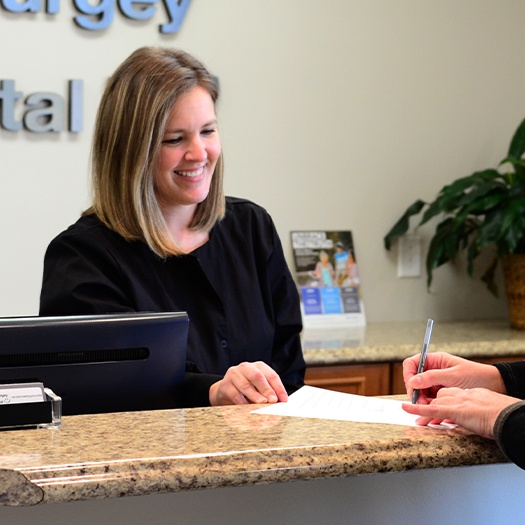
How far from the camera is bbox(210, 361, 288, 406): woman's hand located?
166 cm

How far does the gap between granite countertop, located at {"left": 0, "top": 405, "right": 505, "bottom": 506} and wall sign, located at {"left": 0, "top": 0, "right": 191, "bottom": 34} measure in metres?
2.16

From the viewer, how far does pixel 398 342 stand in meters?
3.20

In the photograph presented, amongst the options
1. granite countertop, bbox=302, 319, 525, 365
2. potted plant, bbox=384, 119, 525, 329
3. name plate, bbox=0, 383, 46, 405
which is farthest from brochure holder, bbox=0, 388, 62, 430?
potted plant, bbox=384, 119, 525, 329

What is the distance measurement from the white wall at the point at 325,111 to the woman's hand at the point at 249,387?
1.66 metres

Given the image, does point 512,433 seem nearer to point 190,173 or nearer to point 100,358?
point 100,358

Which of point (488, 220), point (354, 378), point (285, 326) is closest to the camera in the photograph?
point (285, 326)

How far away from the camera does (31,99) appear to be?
3225 mm

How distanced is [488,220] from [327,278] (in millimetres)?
607

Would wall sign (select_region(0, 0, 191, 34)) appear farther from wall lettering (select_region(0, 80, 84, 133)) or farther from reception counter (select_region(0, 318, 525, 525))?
reception counter (select_region(0, 318, 525, 525))

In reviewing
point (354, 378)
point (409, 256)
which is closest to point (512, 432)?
point (354, 378)

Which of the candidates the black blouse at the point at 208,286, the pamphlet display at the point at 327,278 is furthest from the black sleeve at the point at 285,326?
the pamphlet display at the point at 327,278

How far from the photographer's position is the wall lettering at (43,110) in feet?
10.5

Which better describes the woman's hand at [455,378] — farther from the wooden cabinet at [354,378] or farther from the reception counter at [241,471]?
the wooden cabinet at [354,378]

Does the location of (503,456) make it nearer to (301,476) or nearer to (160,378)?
(301,476)
